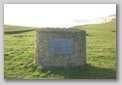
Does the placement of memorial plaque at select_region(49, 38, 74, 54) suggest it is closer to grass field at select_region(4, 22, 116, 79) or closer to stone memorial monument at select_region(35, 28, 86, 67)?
stone memorial monument at select_region(35, 28, 86, 67)

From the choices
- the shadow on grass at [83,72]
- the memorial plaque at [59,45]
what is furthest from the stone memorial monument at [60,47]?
the shadow on grass at [83,72]

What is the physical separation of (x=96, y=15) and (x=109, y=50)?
2.56ft

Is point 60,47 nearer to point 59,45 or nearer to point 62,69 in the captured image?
point 59,45

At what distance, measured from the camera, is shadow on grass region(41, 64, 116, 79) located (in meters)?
12.5

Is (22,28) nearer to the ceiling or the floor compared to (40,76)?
nearer to the ceiling

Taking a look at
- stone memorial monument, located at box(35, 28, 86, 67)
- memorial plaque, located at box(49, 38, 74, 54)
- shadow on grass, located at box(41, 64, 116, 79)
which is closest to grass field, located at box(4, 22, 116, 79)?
shadow on grass, located at box(41, 64, 116, 79)

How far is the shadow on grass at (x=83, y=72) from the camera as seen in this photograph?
1245cm

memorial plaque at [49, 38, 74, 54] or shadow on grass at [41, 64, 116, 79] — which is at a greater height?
memorial plaque at [49, 38, 74, 54]

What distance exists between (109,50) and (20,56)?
186 cm

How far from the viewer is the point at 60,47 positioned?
493 inches

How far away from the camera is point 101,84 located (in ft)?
40.8

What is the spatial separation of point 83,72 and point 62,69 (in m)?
0.44

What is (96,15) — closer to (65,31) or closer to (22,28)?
(65,31)

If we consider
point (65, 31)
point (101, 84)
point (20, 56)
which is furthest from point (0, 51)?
point (101, 84)
